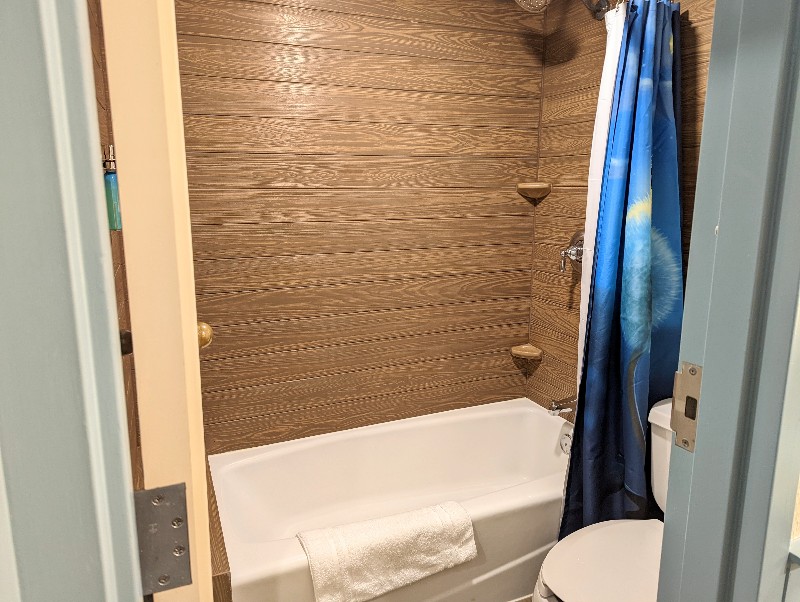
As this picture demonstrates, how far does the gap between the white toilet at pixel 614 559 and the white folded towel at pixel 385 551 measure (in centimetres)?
32

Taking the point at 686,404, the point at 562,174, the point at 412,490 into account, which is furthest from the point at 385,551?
the point at 562,174

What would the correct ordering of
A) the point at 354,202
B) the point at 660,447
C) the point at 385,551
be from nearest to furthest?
the point at 385,551 → the point at 660,447 → the point at 354,202

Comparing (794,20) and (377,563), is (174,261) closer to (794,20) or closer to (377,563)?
(794,20)

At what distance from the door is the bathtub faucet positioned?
1639mm

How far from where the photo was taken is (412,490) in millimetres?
2639

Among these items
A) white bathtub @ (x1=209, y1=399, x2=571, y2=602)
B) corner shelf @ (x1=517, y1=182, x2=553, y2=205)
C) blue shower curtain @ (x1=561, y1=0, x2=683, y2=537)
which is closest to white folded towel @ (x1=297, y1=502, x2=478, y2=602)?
white bathtub @ (x1=209, y1=399, x2=571, y2=602)

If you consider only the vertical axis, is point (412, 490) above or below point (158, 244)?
below

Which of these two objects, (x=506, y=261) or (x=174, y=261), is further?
(x=506, y=261)

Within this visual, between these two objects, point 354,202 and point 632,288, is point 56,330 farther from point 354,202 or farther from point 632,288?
point 354,202

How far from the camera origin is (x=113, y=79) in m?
0.44

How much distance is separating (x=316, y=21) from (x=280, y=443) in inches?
65.5

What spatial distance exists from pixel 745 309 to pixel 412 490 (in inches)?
82.3

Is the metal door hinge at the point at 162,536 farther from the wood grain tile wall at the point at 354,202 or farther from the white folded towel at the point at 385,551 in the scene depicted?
the wood grain tile wall at the point at 354,202

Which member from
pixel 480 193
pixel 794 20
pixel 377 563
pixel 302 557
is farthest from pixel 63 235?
pixel 480 193
